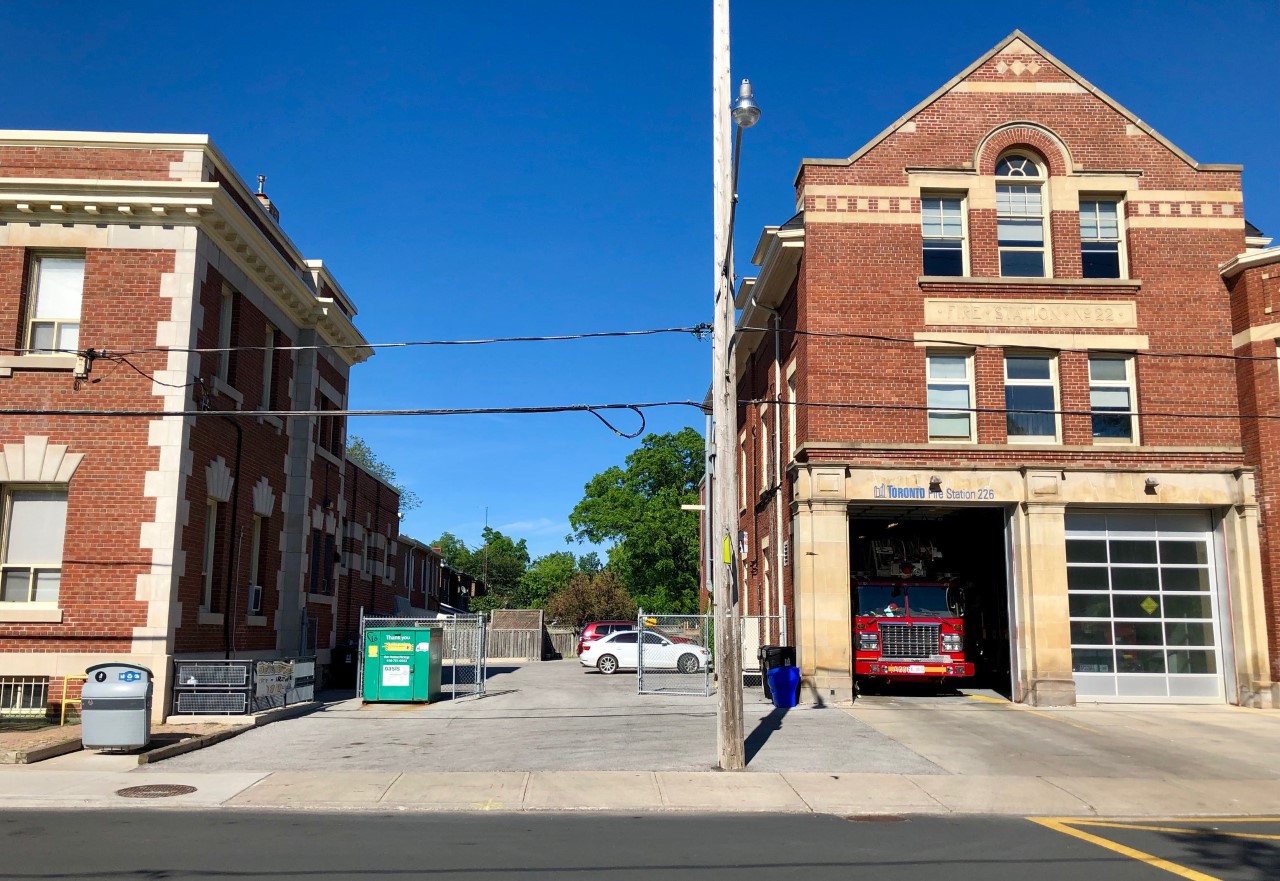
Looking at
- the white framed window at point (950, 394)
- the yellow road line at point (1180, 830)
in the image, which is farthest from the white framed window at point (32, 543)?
the white framed window at point (950, 394)

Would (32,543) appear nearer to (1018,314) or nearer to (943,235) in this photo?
(943,235)

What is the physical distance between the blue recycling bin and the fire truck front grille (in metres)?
3.01

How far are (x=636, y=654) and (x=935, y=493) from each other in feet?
47.3

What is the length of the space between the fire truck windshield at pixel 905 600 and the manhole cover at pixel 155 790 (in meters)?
14.3

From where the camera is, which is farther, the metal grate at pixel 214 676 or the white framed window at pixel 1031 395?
the white framed window at pixel 1031 395

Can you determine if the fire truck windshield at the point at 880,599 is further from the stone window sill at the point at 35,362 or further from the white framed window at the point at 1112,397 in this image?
the stone window sill at the point at 35,362

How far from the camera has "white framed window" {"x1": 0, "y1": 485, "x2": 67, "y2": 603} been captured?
18219 mm

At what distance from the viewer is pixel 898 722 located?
61.0ft

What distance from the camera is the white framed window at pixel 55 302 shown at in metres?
19.1

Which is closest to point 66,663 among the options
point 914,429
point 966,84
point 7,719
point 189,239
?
point 7,719

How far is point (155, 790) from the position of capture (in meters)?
12.5

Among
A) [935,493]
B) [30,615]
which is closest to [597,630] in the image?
[935,493]

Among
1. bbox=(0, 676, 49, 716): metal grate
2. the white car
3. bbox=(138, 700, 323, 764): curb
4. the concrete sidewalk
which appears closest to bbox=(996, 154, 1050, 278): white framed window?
the concrete sidewalk

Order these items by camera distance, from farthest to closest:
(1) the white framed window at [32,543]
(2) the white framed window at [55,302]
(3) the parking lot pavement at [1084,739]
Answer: (2) the white framed window at [55,302]
(1) the white framed window at [32,543]
(3) the parking lot pavement at [1084,739]
